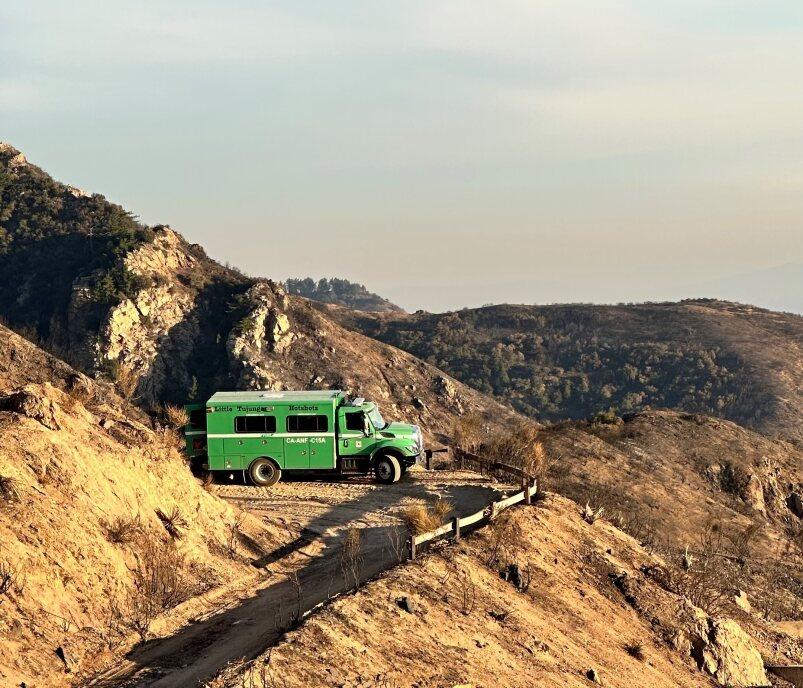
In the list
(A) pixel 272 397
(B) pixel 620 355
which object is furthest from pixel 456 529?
(B) pixel 620 355

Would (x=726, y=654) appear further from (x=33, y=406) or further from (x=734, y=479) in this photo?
(x=734, y=479)

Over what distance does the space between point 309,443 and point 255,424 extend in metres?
1.79

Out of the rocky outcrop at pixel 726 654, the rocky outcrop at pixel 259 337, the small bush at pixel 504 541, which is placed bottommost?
the rocky outcrop at pixel 726 654

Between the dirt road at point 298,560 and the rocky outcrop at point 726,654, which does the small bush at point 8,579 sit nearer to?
the dirt road at point 298,560

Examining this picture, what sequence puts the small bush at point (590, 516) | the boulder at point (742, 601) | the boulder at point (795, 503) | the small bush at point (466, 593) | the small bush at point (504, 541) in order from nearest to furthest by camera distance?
the small bush at point (466, 593) → the small bush at point (504, 541) → the small bush at point (590, 516) → the boulder at point (742, 601) → the boulder at point (795, 503)

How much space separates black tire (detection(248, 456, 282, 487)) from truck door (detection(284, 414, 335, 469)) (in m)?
0.39

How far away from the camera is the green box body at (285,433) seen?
2509cm

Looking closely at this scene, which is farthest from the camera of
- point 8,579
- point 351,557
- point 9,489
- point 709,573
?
point 709,573

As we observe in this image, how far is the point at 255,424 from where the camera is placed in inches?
993

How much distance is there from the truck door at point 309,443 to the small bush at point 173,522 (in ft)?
25.4

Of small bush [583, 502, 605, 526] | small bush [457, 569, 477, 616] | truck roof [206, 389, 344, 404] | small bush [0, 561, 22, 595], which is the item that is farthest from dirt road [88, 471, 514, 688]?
small bush [583, 502, 605, 526]

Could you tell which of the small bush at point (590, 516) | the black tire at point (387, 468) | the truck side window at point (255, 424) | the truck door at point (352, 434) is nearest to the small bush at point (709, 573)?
the small bush at point (590, 516)

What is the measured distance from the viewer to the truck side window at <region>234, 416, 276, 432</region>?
991 inches

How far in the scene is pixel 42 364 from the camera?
40.2 m
